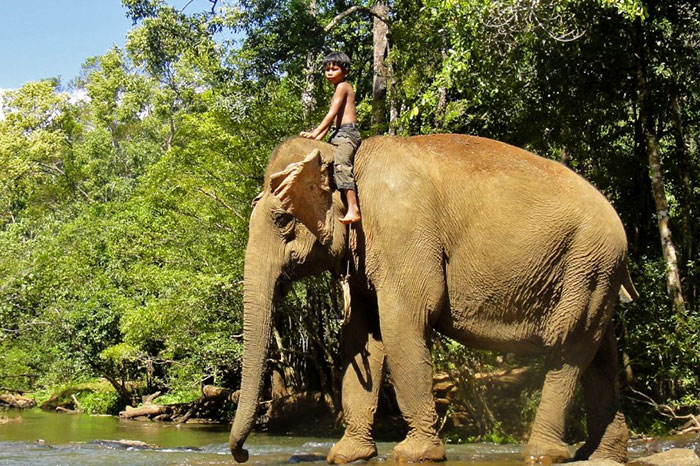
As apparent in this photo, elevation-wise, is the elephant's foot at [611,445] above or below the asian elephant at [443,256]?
below

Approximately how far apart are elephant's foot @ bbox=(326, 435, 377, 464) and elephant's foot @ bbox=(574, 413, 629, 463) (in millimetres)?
2084

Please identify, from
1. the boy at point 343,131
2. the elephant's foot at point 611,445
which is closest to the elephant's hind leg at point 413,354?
the boy at point 343,131

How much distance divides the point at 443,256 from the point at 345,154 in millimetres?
1285

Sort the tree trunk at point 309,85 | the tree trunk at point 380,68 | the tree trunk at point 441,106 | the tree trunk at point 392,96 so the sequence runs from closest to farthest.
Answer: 1. the tree trunk at point 441,106
2. the tree trunk at point 392,96
3. the tree trunk at point 380,68
4. the tree trunk at point 309,85

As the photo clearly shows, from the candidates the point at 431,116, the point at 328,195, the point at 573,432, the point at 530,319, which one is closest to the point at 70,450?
the point at 328,195

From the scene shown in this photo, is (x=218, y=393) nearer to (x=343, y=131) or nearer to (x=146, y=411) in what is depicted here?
(x=146, y=411)

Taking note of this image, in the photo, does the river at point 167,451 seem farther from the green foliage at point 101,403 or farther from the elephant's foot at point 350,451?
the green foliage at point 101,403

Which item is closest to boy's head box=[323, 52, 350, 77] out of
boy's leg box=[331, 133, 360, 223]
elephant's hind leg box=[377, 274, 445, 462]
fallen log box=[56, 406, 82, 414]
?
boy's leg box=[331, 133, 360, 223]

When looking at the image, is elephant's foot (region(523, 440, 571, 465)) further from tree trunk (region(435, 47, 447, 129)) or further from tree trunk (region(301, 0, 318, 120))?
tree trunk (region(301, 0, 318, 120))

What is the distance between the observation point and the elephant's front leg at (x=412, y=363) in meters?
7.83

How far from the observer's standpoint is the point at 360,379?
28.2ft

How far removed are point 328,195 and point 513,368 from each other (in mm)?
8381

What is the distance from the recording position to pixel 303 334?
18.7m

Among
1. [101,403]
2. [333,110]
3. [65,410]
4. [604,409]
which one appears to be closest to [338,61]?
[333,110]
